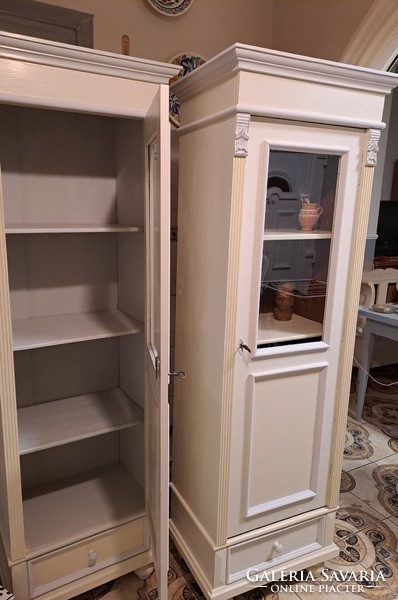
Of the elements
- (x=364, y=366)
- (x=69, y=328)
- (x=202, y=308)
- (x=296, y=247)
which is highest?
(x=296, y=247)

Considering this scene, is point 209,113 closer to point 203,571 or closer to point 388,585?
point 203,571

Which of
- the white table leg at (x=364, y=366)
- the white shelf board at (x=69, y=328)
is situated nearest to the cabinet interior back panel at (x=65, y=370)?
the white shelf board at (x=69, y=328)

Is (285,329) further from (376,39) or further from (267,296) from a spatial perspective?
(376,39)

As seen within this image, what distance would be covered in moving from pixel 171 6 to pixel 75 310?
1.34 meters

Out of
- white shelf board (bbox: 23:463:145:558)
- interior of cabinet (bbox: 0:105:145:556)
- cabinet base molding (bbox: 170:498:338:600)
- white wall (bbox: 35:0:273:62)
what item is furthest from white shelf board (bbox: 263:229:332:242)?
white shelf board (bbox: 23:463:145:558)

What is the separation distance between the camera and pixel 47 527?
1.68 metres

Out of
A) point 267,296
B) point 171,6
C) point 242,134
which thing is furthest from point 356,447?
point 171,6

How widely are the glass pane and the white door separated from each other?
39 centimetres

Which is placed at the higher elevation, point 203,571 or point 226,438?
point 226,438

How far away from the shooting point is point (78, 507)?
5.90 ft

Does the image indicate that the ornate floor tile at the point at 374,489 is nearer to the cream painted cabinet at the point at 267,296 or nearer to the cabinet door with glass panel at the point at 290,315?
the cream painted cabinet at the point at 267,296

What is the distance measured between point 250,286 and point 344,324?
17.5 inches

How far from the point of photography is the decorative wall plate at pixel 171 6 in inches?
72.2

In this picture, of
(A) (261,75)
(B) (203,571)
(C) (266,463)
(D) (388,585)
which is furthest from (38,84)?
(D) (388,585)
